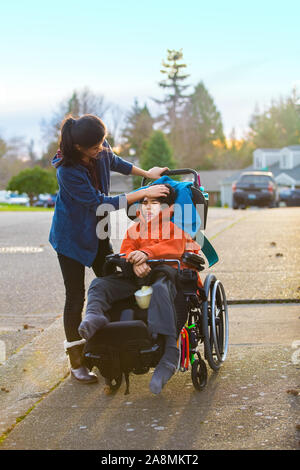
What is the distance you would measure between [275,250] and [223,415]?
7.68 m

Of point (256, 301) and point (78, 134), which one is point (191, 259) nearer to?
point (78, 134)

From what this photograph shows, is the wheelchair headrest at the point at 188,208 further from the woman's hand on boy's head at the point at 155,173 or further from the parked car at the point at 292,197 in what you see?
the parked car at the point at 292,197

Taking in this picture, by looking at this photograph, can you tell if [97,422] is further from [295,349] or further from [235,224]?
[235,224]

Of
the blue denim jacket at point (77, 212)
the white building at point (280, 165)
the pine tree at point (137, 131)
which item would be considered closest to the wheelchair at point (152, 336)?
the blue denim jacket at point (77, 212)

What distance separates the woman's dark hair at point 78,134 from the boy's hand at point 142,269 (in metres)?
0.86

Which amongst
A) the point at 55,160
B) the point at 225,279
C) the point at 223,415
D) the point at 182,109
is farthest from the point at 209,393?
the point at 182,109

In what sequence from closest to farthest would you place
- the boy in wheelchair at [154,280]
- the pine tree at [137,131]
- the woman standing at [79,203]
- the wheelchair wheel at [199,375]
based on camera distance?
the boy in wheelchair at [154,280]
the wheelchair wheel at [199,375]
the woman standing at [79,203]
the pine tree at [137,131]

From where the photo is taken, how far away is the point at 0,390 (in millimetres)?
5035

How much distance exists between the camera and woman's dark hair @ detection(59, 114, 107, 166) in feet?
16.0

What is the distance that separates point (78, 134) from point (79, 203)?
50 cm

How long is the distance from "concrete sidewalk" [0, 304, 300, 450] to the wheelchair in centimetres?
17

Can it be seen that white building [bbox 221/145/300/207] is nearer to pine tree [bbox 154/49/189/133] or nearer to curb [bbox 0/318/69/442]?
pine tree [bbox 154/49/189/133]

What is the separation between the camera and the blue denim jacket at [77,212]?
4996mm

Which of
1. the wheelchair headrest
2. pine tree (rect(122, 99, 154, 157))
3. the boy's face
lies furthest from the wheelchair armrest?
pine tree (rect(122, 99, 154, 157))
